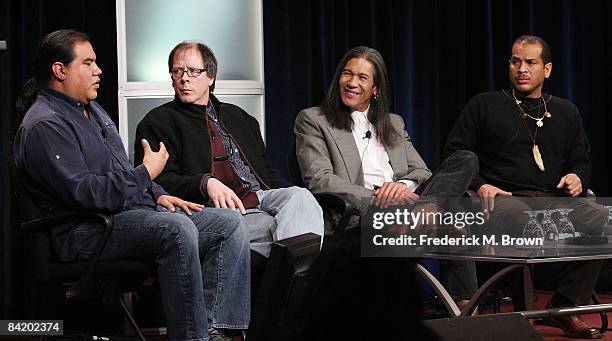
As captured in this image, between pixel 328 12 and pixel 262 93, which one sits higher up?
pixel 328 12

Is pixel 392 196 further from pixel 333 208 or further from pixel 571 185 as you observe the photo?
pixel 571 185

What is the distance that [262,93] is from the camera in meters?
4.26

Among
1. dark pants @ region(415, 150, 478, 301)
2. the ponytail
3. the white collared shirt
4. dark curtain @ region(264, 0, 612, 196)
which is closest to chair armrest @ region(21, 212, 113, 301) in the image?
the ponytail

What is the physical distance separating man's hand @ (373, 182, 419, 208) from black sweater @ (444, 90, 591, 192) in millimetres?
553

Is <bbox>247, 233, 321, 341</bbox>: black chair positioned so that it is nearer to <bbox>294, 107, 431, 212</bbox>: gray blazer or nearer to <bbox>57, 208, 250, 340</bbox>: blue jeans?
<bbox>57, 208, 250, 340</bbox>: blue jeans

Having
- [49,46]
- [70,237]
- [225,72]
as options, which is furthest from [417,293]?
[225,72]

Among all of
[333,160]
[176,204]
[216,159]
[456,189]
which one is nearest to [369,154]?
[333,160]

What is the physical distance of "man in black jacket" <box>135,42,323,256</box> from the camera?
324 cm

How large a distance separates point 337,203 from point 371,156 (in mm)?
474

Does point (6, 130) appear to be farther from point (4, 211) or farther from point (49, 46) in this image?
point (49, 46)

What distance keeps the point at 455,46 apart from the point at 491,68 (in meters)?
0.23

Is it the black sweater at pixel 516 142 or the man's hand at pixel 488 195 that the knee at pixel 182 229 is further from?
the black sweater at pixel 516 142

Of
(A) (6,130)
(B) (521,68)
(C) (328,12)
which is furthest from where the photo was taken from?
(C) (328,12)

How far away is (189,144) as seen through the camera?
11.1 ft
